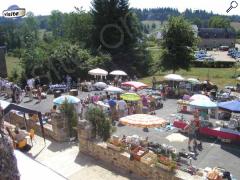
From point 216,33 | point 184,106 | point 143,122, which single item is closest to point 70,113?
point 143,122

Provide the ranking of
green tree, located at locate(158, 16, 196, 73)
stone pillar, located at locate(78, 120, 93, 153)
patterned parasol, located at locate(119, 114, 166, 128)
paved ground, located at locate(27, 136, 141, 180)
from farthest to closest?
green tree, located at locate(158, 16, 196, 73) → patterned parasol, located at locate(119, 114, 166, 128) → stone pillar, located at locate(78, 120, 93, 153) → paved ground, located at locate(27, 136, 141, 180)

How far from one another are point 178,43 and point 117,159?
2083 cm

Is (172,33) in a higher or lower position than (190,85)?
higher

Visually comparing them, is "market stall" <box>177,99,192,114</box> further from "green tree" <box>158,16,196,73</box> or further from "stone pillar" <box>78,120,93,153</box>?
"green tree" <box>158,16,196,73</box>

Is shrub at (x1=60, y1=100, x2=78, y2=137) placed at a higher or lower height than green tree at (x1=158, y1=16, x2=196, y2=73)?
lower

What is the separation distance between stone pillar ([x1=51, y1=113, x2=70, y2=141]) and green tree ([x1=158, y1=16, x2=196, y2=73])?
18.5 meters

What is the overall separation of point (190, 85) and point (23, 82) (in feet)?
51.8

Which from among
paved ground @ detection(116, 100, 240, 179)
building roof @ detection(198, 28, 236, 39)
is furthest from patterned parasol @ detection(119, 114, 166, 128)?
building roof @ detection(198, 28, 236, 39)

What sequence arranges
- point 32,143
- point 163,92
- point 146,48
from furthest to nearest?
point 146,48 → point 163,92 → point 32,143

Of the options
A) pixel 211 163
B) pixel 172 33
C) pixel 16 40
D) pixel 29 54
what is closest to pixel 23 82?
pixel 29 54

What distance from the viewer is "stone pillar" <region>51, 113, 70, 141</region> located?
13.6 metres

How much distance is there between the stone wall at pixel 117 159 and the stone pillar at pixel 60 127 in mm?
1579

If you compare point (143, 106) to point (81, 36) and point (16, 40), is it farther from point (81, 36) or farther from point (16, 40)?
point (16, 40)

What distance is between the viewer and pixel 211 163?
12.5 m
